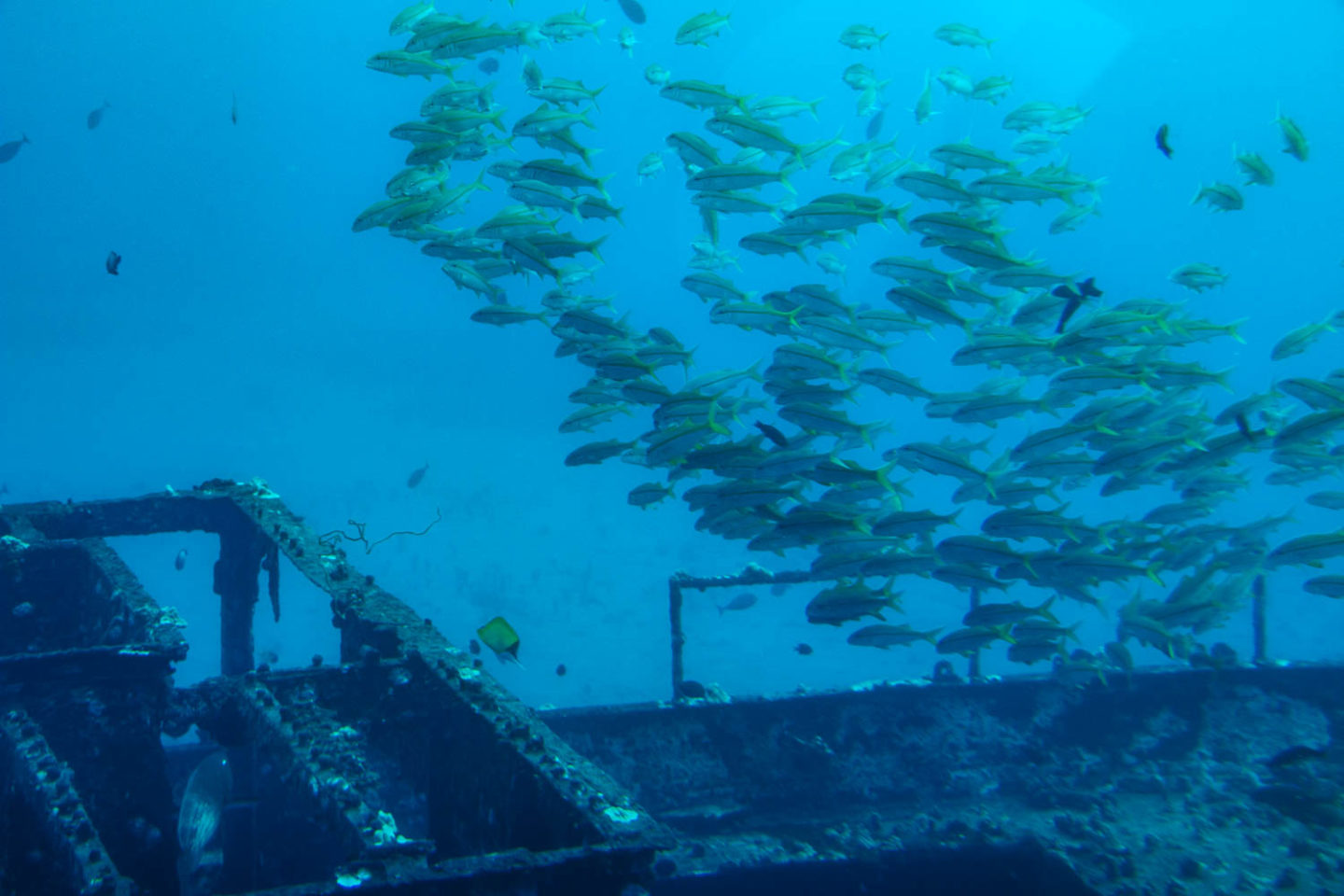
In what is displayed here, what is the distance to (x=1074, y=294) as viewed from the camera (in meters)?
6.23

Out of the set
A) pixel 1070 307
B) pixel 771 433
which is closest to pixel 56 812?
pixel 771 433

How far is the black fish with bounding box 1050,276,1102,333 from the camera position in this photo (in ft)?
20.5

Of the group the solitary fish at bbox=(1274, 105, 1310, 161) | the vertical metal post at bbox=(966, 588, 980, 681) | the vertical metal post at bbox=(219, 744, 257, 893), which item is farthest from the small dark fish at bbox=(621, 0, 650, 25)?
the vertical metal post at bbox=(219, 744, 257, 893)

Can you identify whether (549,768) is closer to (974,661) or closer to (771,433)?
(771,433)

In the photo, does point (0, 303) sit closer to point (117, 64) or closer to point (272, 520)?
point (117, 64)

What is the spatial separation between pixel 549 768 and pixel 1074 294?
5417 millimetres

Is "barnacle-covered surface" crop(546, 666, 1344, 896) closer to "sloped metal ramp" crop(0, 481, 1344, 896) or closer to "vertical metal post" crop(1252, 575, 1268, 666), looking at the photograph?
"sloped metal ramp" crop(0, 481, 1344, 896)

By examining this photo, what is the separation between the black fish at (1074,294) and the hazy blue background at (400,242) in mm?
40049

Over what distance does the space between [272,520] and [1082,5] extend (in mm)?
141484

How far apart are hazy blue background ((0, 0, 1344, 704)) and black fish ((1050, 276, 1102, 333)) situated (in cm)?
4005

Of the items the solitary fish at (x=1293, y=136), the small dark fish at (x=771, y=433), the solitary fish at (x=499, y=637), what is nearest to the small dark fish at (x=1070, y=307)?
the small dark fish at (x=771, y=433)

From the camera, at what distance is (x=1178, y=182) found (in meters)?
123

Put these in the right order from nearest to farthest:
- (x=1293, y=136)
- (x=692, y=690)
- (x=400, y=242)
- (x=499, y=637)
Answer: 1. (x=499, y=637)
2. (x=692, y=690)
3. (x=1293, y=136)
4. (x=400, y=242)

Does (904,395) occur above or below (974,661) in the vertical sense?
above
